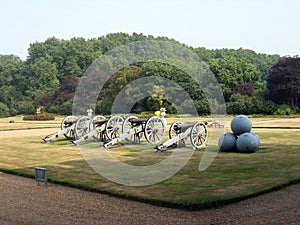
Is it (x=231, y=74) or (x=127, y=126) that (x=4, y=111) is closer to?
(x=231, y=74)

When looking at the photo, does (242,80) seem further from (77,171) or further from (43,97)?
(77,171)

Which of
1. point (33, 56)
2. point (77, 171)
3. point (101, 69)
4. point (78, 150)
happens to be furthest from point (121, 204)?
point (33, 56)

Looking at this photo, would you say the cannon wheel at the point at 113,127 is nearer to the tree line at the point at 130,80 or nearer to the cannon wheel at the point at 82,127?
the cannon wheel at the point at 82,127

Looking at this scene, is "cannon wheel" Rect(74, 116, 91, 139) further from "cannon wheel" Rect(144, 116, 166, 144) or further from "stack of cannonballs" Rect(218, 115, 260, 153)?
"stack of cannonballs" Rect(218, 115, 260, 153)

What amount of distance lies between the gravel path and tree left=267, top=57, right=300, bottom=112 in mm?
42877

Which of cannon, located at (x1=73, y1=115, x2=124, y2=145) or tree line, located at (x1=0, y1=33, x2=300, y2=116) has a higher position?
tree line, located at (x1=0, y1=33, x2=300, y2=116)

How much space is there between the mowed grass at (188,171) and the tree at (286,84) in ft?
102

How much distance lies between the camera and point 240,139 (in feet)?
62.0

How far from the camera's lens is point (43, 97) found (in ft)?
241

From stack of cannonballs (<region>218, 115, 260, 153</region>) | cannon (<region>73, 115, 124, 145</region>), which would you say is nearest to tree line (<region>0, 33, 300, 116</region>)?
cannon (<region>73, 115, 124, 145</region>)

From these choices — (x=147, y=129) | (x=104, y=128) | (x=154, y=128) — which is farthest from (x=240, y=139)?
(x=104, y=128)

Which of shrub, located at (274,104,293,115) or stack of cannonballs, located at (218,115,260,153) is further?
shrub, located at (274,104,293,115)

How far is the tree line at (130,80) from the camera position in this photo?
53719mm

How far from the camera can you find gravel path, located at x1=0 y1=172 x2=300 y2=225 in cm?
905
